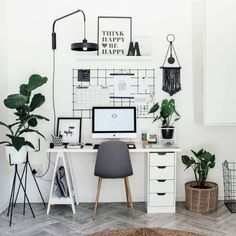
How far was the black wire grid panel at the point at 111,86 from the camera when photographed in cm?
389

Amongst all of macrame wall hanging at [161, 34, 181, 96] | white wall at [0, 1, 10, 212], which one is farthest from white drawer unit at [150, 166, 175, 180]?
white wall at [0, 1, 10, 212]

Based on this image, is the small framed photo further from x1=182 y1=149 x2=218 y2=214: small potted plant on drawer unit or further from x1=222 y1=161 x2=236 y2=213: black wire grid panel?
x1=222 y1=161 x2=236 y2=213: black wire grid panel

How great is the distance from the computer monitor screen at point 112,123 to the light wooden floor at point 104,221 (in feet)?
2.62

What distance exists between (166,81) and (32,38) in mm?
1590

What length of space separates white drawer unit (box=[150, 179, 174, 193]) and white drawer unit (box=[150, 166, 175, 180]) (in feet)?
0.16

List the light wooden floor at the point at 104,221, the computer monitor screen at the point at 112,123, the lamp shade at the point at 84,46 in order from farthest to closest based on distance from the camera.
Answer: the computer monitor screen at the point at 112,123 < the lamp shade at the point at 84,46 < the light wooden floor at the point at 104,221

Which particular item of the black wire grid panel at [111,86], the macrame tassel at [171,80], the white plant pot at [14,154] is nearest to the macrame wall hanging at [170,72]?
the macrame tassel at [171,80]

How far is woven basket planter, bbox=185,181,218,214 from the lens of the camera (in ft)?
11.6

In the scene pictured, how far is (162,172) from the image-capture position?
3512 millimetres

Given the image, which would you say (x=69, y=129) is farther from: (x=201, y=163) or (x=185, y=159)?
(x=201, y=163)

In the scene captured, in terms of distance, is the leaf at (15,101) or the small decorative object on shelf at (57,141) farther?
the small decorative object on shelf at (57,141)

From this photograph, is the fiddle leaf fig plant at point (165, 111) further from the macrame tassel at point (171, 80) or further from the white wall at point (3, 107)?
the white wall at point (3, 107)

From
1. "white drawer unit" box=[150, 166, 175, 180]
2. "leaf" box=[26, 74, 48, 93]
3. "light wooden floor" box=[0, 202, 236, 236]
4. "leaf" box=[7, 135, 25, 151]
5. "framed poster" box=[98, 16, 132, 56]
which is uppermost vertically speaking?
"framed poster" box=[98, 16, 132, 56]

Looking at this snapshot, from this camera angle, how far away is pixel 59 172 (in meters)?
3.61
